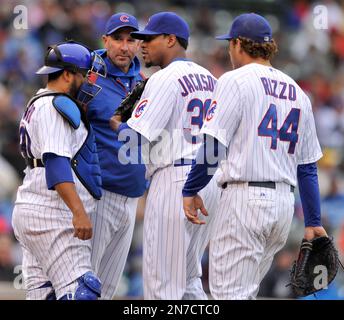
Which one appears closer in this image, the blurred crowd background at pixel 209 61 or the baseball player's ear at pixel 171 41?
the baseball player's ear at pixel 171 41

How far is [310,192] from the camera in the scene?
605cm

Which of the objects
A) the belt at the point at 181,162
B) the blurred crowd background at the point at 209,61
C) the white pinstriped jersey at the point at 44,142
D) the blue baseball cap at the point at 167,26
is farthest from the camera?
the blurred crowd background at the point at 209,61

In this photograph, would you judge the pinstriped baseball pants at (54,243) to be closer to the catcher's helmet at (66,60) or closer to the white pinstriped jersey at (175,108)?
the white pinstriped jersey at (175,108)

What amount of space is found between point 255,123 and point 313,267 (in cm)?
104

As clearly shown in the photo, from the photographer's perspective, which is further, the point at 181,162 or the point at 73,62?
the point at 181,162

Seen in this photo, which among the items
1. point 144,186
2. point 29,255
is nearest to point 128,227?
point 144,186

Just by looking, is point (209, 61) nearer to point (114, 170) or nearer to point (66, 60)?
point (114, 170)

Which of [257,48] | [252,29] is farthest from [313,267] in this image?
[252,29]

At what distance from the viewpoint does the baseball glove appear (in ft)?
20.8

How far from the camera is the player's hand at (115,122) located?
6.28 metres

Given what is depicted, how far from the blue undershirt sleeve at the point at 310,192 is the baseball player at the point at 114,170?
120 cm

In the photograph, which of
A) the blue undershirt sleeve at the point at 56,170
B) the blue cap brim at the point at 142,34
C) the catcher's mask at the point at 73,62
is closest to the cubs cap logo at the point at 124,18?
the blue cap brim at the point at 142,34

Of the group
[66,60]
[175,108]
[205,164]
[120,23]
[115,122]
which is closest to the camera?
[205,164]

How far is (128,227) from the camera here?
6.85 metres
